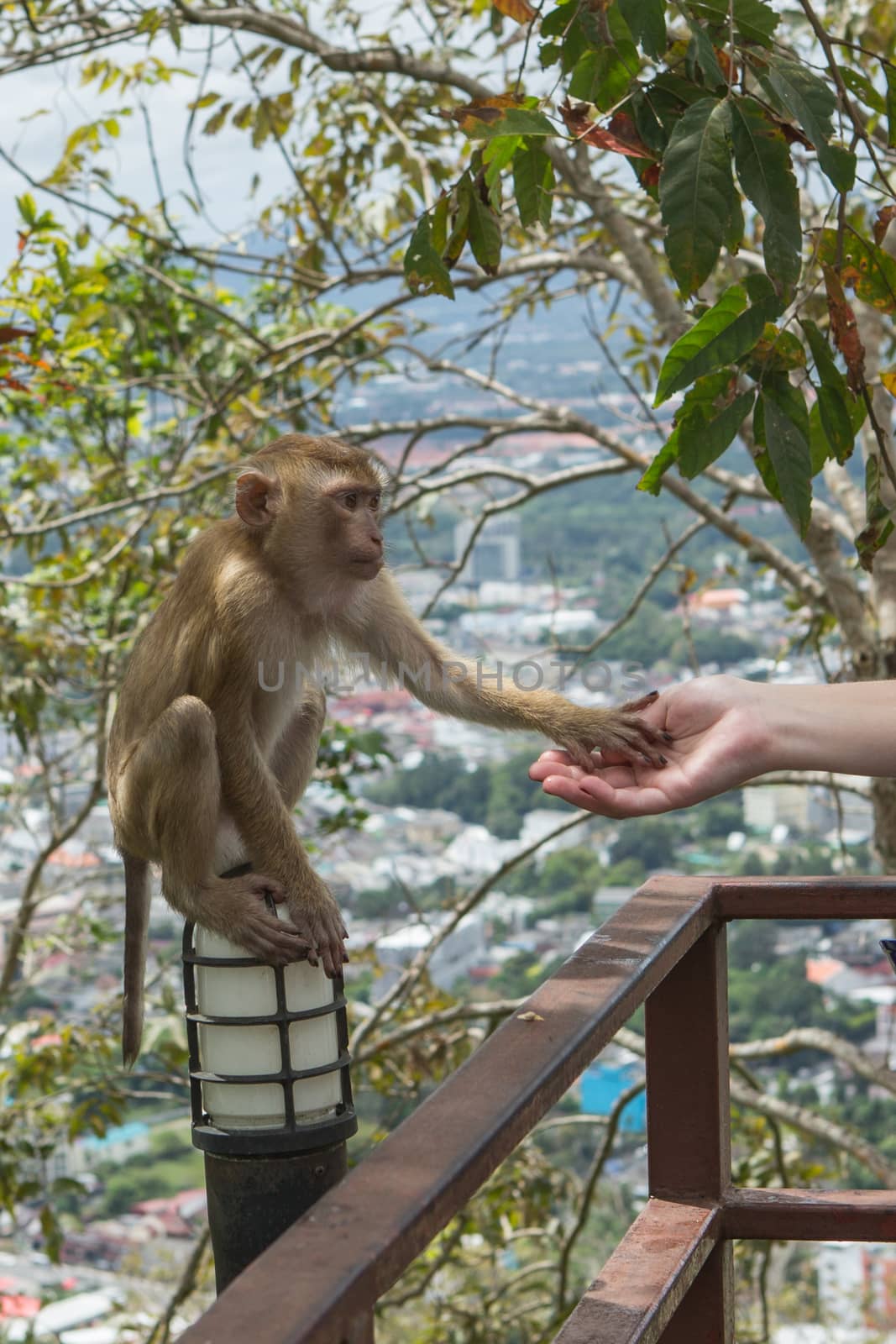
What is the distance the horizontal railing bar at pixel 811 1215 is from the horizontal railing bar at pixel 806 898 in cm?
30

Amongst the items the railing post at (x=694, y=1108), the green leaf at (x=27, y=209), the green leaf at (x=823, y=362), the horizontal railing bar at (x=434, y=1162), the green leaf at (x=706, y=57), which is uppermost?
the green leaf at (x=27, y=209)

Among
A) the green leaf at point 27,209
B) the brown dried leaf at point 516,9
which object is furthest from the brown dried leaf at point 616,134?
the green leaf at point 27,209

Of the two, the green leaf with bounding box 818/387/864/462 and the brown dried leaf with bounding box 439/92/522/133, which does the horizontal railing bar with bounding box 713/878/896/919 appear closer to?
the green leaf with bounding box 818/387/864/462

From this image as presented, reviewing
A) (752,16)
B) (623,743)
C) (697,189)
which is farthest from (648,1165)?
Answer: (752,16)

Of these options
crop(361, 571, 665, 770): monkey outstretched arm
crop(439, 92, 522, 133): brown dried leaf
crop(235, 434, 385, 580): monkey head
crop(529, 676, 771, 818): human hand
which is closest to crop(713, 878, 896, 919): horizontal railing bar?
crop(529, 676, 771, 818): human hand

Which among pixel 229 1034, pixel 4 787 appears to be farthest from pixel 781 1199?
pixel 4 787

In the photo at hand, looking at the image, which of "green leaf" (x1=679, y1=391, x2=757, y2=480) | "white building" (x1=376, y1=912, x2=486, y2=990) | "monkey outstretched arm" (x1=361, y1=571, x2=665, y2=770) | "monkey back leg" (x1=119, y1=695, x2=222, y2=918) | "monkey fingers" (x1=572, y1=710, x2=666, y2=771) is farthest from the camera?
"white building" (x1=376, y1=912, x2=486, y2=990)

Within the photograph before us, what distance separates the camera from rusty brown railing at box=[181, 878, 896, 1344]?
2.60ft

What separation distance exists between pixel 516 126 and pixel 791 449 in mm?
436

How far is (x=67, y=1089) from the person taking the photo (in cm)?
477

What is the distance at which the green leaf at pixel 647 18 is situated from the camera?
57.4 inches

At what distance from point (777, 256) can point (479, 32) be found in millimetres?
3301

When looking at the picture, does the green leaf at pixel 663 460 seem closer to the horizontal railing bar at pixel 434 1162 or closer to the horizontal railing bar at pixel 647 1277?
the horizontal railing bar at pixel 434 1162

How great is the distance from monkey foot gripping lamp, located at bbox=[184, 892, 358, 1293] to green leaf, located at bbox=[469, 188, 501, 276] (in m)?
0.97
